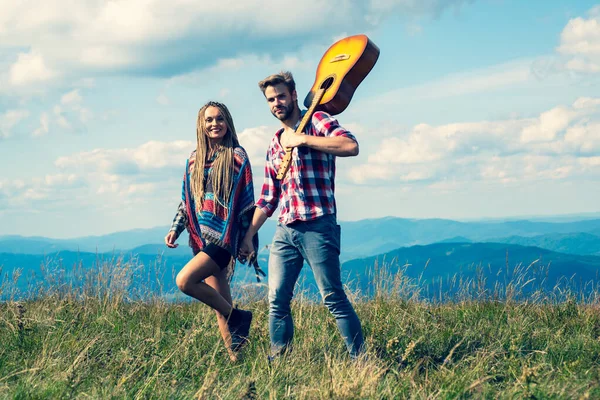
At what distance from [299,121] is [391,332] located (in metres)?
2.19

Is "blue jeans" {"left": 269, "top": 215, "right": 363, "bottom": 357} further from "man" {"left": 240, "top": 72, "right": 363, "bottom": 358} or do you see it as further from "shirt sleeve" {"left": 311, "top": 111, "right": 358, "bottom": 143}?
"shirt sleeve" {"left": 311, "top": 111, "right": 358, "bottom": 143}

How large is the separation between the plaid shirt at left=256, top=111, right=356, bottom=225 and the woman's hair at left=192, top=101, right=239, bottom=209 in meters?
0.67

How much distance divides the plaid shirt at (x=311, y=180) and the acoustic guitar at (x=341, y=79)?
0.07 metres

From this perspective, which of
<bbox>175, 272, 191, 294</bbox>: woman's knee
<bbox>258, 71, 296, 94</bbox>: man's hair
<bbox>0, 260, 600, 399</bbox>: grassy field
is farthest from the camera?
<bbox>175, 272, 191, 294</bbox>: woman's knee

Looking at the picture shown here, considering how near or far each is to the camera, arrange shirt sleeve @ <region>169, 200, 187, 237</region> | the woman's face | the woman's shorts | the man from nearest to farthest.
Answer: the man → the woman's shorts → the woman's face → shirt sleeve @ <region>169, 200, 187, 237</region>

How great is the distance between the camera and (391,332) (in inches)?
194

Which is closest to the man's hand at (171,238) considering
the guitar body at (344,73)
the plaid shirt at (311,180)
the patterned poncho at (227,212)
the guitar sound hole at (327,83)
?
the patterned poncho at (227,212)

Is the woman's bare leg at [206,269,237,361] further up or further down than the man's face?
further down

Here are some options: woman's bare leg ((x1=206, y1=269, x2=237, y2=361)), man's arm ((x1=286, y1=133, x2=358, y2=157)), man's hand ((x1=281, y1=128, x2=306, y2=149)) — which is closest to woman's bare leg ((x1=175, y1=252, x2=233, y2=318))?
woman's bare leg ((x1=206, y1=269, x2=237, y2=361))

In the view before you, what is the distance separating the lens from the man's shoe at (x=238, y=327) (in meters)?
4.47

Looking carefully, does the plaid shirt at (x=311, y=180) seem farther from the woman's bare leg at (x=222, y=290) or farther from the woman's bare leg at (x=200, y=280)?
the woman's bare leg at (x=222, y=290)

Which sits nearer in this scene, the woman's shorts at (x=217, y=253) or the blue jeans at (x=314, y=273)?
the blue jeans at (x=314, y=273)

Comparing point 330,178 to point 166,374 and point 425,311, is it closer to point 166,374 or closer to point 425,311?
point 166,374

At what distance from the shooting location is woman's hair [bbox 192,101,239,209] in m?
4.33
